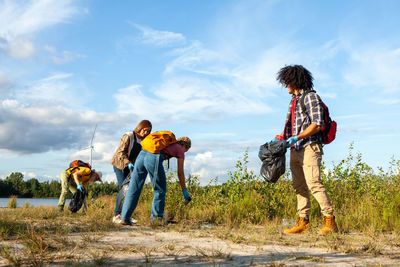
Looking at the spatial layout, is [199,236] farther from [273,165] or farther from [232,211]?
[232,211]

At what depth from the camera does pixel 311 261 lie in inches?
126

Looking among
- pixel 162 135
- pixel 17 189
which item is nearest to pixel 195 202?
pixel 162 135

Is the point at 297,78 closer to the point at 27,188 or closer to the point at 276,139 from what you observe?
the point at 276,139

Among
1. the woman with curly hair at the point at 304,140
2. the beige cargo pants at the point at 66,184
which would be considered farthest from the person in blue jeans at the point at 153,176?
the beige cargo pants at the point at 66,184

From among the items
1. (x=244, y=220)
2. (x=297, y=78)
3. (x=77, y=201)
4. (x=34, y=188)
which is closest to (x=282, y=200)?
(x=244, y=220)

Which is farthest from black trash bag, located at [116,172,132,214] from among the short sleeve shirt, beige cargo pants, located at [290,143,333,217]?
beige cargo pants, located at [290,143,333,217]

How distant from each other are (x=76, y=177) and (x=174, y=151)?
352cm

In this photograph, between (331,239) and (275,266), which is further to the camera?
(331,239)

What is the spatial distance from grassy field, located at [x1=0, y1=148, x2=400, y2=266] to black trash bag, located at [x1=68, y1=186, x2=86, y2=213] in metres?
0.29

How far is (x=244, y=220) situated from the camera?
5898mm

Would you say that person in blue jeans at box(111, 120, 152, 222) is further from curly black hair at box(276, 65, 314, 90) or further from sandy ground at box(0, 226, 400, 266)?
curly black hair at box(276, 65, 314, 90)

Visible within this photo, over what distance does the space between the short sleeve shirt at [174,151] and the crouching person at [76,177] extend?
334 centimetres

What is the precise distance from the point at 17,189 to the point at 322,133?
2557 inches

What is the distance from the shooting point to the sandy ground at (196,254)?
10.0 ft
